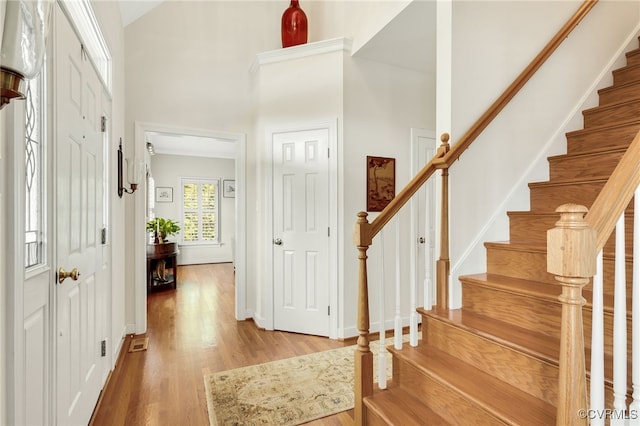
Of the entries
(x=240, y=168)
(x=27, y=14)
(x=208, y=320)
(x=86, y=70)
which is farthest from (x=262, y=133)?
(x=27, y=14)

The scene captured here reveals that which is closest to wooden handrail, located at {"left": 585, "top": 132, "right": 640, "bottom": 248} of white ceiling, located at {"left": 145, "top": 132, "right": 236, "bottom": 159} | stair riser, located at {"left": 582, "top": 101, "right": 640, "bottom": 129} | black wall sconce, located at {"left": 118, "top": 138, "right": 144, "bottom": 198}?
stair riser, located at {"left": 582, "top": 101, "right": 640, "bottom": 129}

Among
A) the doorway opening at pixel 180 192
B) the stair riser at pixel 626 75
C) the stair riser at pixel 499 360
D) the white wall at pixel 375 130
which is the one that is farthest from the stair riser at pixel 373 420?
the stair riser at pixel 626 75

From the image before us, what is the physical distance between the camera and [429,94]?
3.51m

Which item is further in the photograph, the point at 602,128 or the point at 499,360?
the point at 602,128

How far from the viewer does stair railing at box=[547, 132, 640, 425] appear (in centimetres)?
81

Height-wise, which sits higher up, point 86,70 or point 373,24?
point 373,24

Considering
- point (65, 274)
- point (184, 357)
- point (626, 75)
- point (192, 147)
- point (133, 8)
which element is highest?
point (133, 8)

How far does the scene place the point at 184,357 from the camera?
2664mm

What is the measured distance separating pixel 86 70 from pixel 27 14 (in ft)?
4.79

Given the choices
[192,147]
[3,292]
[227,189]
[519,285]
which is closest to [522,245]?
[519,285]

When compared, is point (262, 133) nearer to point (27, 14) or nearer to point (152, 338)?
point (152, 338)

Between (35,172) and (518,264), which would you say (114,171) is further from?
(518,264)

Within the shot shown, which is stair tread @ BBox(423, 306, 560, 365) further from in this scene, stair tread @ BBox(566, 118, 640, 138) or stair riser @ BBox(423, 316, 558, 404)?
stair tread @ BBox(566, 118, 640, 138)

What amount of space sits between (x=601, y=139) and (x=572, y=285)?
188 cm
